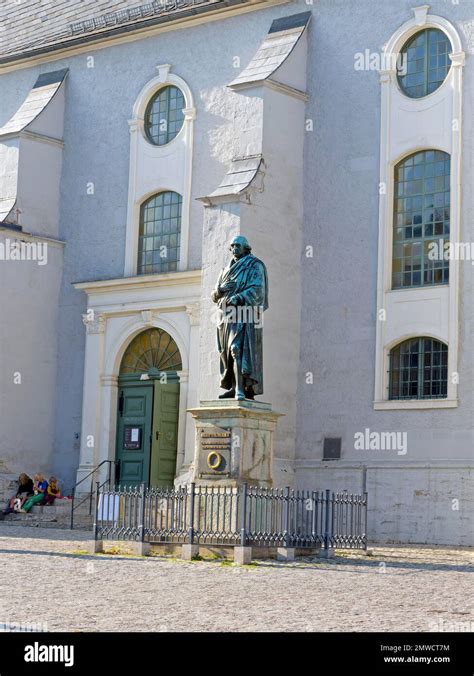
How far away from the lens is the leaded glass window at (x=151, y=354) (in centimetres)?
2841

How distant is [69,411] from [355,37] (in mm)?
10731

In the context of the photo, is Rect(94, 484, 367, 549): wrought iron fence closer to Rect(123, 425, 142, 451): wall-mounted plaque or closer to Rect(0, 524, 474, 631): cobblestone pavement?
Rect(0, 524, 474, 631): cobblestone pavement

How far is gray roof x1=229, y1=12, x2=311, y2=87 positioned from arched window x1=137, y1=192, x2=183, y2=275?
360 cm

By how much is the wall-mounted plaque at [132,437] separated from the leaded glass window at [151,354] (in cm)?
128

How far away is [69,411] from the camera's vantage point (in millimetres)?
30047

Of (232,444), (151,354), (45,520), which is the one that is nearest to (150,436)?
(151,354)

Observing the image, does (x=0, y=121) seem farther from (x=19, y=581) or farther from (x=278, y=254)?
(x=19, y=581)

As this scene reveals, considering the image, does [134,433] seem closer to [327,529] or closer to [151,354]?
[151,354]

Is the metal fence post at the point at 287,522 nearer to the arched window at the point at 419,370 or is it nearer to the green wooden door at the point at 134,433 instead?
the arched window at the point at 419,370

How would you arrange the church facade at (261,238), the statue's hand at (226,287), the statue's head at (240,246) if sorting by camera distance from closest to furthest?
1. the statue's hand at (226,287)
2. the statue's head at (240,246)
3. the church facade at (261,238)

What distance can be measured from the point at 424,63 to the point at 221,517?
439 inches

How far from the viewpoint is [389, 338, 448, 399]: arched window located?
24.3m

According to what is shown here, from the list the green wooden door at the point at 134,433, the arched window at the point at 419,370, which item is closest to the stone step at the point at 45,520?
the green wooden door at the point at 134,433

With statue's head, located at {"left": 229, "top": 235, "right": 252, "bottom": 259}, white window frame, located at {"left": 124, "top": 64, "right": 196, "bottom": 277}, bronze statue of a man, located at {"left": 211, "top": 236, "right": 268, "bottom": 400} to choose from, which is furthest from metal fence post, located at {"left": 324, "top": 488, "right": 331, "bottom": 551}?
white window frame, located at {"left": 124, "top": 64, "right": 196, "bottom": 277}
